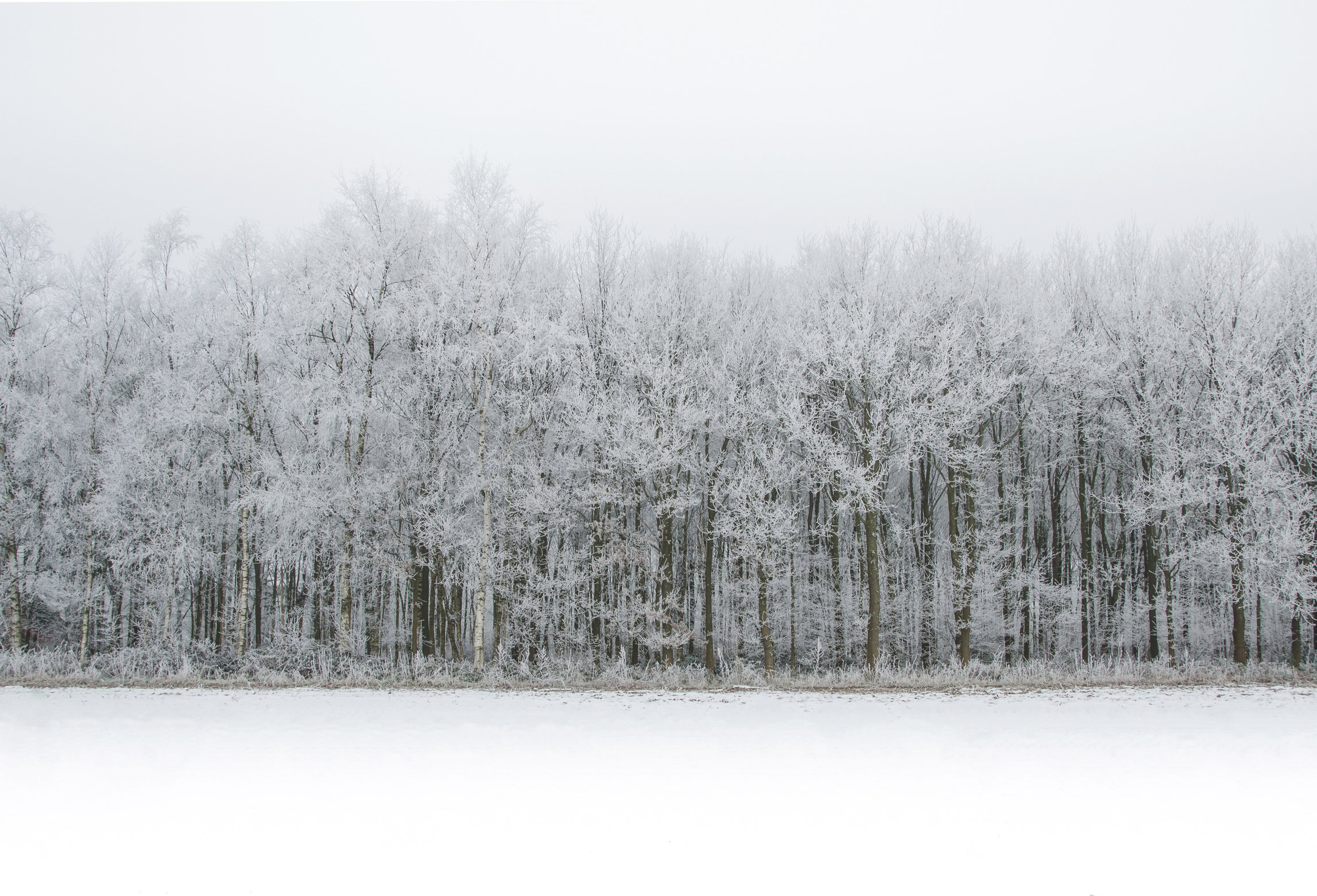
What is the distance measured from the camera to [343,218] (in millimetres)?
22047

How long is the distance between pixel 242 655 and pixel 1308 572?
27389 millimetres

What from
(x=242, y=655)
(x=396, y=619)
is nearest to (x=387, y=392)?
(x=242, y=655)

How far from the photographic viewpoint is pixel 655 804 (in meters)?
7.89

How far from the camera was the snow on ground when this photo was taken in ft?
21.2

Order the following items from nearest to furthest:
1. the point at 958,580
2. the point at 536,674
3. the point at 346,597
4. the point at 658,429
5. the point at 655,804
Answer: the point at 655,804 → the point at 536,674 → the point at 658,429 → the point at 346,597 → the point at 958,580

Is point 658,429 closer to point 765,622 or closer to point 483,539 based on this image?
point 483,539

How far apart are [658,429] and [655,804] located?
531 inches

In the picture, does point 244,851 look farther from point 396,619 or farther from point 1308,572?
point 396,619

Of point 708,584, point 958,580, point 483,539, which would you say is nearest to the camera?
point 483,539

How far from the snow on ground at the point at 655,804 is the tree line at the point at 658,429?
9061 mm

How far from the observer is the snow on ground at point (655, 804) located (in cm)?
647

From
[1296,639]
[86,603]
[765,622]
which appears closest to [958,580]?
[765,622]

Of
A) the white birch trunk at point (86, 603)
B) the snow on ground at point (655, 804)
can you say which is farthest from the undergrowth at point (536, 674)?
the snow on ground at point (655, 804)

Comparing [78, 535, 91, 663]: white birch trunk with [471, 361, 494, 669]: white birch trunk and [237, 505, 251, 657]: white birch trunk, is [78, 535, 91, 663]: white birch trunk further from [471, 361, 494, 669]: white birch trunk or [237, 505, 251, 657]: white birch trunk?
[471, 361, 494, 669]: white birch trunk
